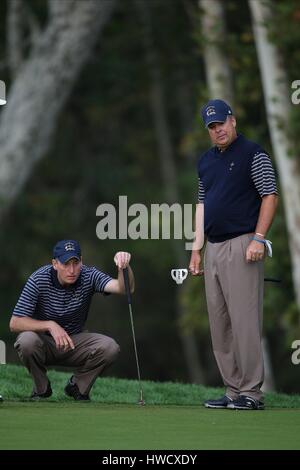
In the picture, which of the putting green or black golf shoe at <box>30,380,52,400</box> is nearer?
the putting green

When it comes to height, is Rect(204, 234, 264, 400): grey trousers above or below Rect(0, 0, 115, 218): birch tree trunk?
below

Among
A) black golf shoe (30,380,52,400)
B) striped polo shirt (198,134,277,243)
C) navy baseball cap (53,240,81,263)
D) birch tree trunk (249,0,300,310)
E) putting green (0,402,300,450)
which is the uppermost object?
birch tree trunk (249,0,300,310)

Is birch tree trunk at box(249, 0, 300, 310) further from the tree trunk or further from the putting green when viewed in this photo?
the putting green

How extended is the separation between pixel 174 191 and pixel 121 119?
2.84m

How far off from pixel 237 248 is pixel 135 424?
67.4 inches

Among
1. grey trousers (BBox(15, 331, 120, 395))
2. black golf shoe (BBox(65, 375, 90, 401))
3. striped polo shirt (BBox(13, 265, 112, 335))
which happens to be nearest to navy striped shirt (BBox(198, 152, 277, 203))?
striped polo shirt (BBox(13, 265, 112, 335))

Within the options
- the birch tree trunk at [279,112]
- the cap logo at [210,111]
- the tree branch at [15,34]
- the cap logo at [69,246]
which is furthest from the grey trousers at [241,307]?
the tree branch at [15,34]

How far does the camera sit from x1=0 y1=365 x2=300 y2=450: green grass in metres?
7.29

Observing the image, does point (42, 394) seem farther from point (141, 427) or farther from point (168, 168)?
point (168, 168)

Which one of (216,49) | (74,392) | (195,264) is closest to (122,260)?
(195,264)

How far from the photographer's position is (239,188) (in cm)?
939

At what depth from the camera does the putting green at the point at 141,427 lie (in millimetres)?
7262

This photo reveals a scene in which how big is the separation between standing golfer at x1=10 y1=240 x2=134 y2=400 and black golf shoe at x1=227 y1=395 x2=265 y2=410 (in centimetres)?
112

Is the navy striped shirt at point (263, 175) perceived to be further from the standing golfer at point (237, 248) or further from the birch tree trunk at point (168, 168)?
the birch tree trunk at point (168, 168)
